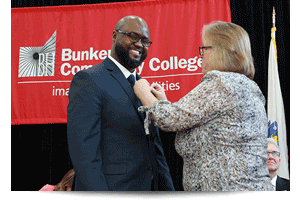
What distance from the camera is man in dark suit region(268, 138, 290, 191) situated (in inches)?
91.0

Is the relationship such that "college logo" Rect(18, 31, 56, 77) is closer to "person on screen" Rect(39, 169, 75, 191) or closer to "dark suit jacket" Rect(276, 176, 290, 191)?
"person on screen" Rect(39, 169, 75, 191)

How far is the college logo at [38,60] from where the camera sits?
2.75 metres

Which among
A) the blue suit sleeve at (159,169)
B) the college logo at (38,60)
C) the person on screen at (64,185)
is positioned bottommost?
the person on screen at (64,185)

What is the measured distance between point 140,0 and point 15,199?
6.99 ft

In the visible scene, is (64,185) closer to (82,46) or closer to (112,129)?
(112,129)

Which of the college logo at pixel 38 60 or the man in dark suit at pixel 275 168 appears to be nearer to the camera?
the man in dark suit at pixel 275 168

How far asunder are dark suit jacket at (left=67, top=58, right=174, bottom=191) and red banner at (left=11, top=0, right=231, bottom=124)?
3.32ft

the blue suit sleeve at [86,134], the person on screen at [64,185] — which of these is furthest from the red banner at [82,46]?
the blue suit sleeve at [86,134]

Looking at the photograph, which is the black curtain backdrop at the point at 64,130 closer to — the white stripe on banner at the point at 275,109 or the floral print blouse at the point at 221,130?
the white stripe on banner at the point at 275,109

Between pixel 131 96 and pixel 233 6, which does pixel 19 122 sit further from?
pixel 233 6

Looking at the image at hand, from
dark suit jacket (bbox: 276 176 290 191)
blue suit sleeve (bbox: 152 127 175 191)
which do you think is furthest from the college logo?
dark suit jacket (bbox: 276 176 290 191)

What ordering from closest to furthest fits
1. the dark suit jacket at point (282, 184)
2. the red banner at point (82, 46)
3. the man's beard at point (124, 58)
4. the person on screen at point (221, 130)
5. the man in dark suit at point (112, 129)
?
the person on screen at point (221, 130)
the man in dark suit at point (112, 129)
the man's beard at point (124, 58)
the dark suit jacket at point (282, 184)
the red banner at point (82, 46)

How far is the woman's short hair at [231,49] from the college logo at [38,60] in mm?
1634
